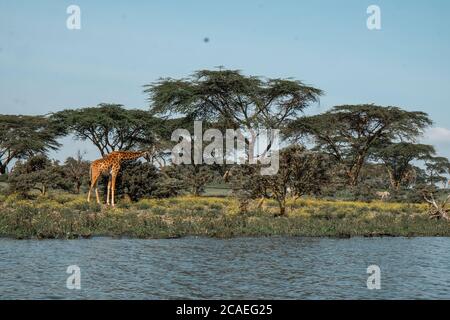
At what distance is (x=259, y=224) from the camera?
20.9 metres

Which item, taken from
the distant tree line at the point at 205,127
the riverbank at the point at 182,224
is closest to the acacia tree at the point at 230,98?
the distant tree line at the point at 205,127

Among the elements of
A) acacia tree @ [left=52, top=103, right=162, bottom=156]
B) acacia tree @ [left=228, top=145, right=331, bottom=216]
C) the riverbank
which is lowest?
the riverbank

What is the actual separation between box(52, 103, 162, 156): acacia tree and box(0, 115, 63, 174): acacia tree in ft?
14.9

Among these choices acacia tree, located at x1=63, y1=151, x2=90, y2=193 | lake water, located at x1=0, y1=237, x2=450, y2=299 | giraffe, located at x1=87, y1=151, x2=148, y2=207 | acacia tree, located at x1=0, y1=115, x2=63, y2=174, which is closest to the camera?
lake water, located at x1=0, y1=237, x2=450, y2=299

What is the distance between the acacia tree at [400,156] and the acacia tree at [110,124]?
823 inches

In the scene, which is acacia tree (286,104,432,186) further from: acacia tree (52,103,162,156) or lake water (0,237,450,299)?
lake water (0,237,450,299)

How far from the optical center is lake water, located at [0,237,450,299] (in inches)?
440

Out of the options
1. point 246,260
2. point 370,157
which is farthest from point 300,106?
point 246,260

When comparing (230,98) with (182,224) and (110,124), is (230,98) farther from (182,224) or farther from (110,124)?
(182,224)

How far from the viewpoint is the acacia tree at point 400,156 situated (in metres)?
52.9

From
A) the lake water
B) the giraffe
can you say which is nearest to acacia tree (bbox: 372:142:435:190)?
the giraffe

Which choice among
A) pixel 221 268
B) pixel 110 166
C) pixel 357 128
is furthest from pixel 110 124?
pixel 221 268

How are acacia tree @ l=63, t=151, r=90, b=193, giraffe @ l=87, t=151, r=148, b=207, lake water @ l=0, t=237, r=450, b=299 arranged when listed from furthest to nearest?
acacia tree @ l=63, t=151, r=90, b=193 < giraffe @ l=87, t=151, r=148, b=207 < lake water @ l=0, t=237, r=450, b=299

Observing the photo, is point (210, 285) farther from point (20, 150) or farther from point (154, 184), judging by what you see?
point (20, 150)
